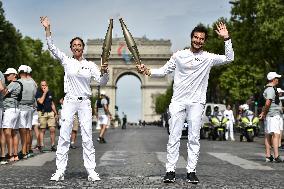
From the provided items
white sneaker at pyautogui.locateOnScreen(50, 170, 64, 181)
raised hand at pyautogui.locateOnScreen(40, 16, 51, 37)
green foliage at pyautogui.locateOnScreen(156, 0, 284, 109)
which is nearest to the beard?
raised hand at pyautogui.locateOnScreen(40, 16, 51, 37)

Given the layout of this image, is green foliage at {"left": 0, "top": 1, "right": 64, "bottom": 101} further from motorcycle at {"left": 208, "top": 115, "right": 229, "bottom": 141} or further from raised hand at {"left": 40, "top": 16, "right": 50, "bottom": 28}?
raised hand at {"left": 40, "top": 16, "right": 50, "bottom": 28}

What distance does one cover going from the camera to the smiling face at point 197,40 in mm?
8170

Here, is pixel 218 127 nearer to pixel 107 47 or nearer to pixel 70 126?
pixel 70 126

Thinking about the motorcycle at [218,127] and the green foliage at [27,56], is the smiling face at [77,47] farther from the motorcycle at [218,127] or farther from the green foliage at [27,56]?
the green foliage at [27,56]

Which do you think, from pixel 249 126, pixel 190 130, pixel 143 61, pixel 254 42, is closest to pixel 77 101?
pixel 190 130

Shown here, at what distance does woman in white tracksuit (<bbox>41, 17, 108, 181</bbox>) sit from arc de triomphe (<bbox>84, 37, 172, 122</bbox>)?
358ft

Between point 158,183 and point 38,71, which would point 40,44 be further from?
point 158,183

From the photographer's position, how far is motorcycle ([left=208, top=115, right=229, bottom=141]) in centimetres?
2822

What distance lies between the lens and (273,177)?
9125 millimetres

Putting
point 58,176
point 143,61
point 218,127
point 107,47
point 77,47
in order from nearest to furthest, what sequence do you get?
point 58,176, point 107,47, point 77,47, point 218,127, point 143,61

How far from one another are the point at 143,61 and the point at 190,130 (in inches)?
4498

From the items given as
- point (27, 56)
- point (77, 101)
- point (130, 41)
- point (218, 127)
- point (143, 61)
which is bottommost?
point (218, 127)

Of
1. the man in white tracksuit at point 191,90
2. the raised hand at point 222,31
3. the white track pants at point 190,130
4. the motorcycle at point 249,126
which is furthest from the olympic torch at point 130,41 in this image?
the motorcycle at point 249,126

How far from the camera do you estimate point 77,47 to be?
8.45 m
